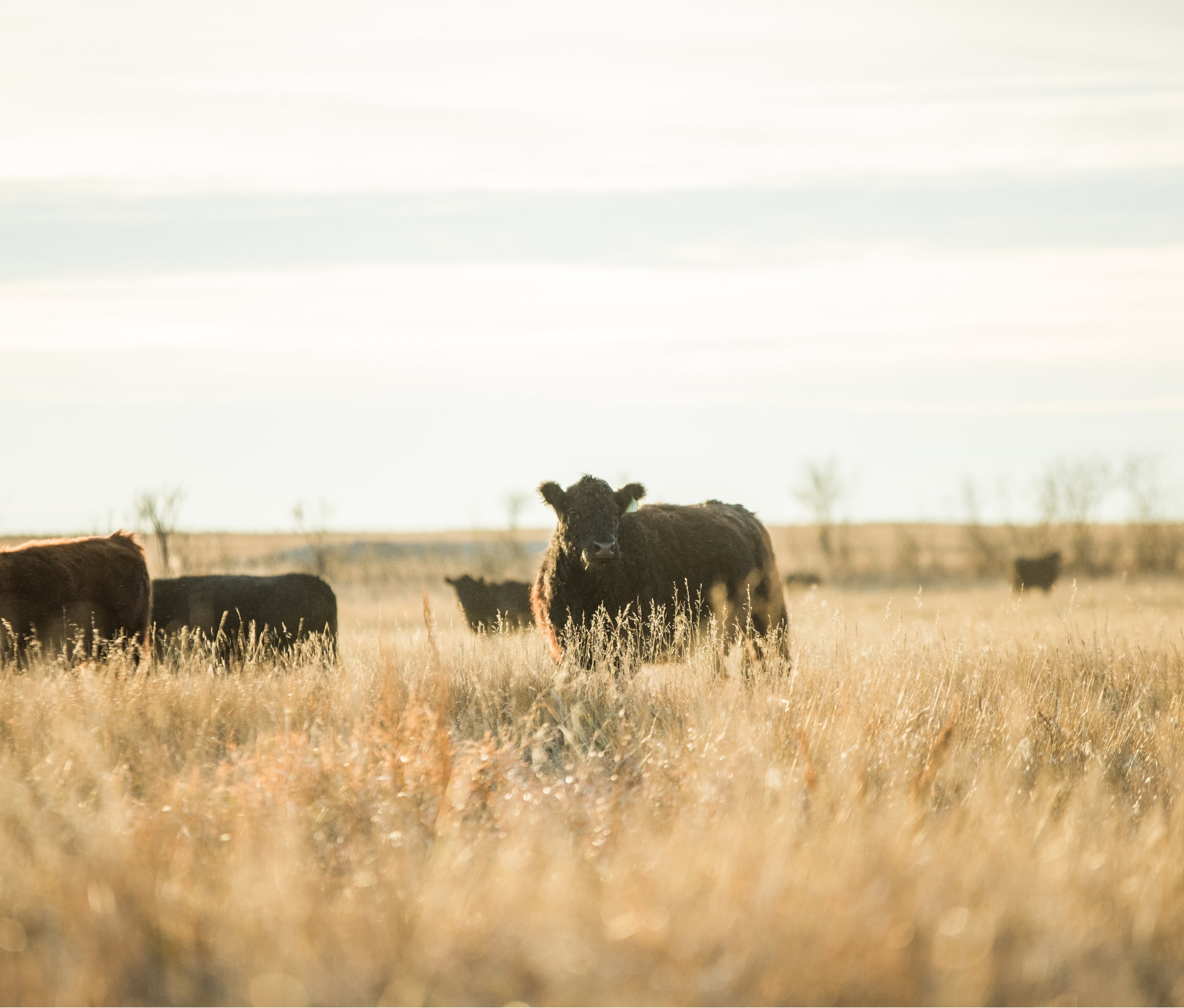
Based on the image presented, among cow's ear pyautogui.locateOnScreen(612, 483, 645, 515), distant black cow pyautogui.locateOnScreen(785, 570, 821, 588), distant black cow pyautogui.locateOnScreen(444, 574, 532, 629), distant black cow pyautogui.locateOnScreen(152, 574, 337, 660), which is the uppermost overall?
cow's ear pyautogui.locateOnScreen(612, 483, 645, 515)

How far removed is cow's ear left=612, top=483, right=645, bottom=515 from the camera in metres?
9.51

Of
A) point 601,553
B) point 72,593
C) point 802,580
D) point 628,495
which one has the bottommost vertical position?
point 802,580

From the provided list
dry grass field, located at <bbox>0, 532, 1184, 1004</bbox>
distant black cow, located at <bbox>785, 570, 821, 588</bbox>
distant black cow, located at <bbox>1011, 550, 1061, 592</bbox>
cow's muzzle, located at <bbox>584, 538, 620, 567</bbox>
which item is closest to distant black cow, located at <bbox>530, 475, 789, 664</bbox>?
cow's muzzle, located at <bbox>584, 538, 620, 567</bbox>

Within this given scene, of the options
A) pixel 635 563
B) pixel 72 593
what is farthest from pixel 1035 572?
pixel 72 593

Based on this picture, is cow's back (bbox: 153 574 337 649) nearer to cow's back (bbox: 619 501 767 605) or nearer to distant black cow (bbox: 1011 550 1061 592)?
cow's back (bbox: 619 501 767 605)

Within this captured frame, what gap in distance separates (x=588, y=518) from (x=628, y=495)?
84 cm

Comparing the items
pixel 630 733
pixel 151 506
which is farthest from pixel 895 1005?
pixel 151 506

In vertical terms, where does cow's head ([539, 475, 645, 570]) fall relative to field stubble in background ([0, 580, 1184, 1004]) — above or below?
above

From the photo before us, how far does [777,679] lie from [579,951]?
5327 millimetres

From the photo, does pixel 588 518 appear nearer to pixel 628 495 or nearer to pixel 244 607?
pixel 628 495

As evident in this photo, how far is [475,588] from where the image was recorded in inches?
725

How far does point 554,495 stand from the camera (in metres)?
9.42

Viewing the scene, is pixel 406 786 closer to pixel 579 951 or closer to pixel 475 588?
pixel 579 951

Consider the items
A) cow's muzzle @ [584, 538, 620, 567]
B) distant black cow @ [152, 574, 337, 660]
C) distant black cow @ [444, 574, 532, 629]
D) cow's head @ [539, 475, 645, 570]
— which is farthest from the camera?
distant black cow @ [444, 574, 532, 629]
